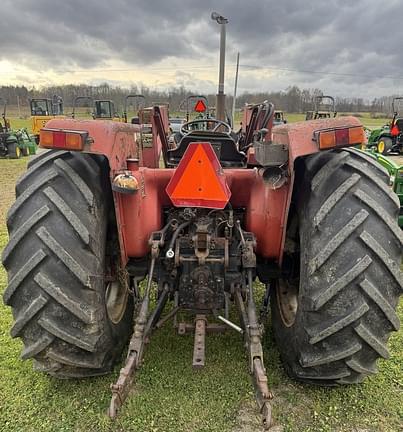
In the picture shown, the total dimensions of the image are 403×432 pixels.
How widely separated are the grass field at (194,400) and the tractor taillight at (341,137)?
159 cm

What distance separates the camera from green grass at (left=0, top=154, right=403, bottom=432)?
238cm

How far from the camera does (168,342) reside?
124 inches

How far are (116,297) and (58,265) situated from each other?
1092 mm

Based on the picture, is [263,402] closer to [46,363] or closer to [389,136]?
[46,363]

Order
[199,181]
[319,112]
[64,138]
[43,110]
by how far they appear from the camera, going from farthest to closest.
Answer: [43,110] < [319,112] < [199,181] < [64,138]

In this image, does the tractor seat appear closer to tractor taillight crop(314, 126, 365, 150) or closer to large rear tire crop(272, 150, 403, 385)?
large rear tire crop(272, 150, 403, 385)

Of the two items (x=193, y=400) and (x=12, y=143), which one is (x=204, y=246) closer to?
(x=193, y=400)

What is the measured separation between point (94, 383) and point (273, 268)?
4.73ft

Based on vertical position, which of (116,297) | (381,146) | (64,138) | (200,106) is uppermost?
(64,138)

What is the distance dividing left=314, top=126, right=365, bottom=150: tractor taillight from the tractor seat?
149 centimetres

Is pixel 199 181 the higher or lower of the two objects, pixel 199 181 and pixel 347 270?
the higher

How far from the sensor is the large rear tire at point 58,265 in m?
2.14

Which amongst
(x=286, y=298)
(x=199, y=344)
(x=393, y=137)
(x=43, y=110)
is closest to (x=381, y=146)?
(x=393, y=137)

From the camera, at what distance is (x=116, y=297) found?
3166 millimetres
